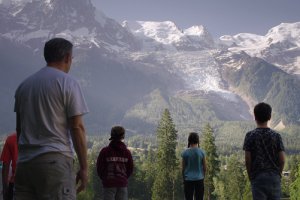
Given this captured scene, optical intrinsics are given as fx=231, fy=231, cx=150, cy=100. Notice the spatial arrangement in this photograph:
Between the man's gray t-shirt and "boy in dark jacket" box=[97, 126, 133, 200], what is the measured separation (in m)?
2.57

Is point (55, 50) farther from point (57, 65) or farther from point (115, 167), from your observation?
point (115, 167)

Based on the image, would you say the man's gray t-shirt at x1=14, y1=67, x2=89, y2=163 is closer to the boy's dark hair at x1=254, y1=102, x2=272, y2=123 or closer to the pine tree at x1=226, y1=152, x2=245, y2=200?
the boy's dark hair at x1=254, y1=102, x2=272, y2=123

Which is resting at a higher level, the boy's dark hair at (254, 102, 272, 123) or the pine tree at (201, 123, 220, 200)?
the boy's dark hair at (254, 102, 272, 123)

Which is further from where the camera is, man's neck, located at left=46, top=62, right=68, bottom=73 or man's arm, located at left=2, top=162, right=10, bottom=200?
man's arm, located at left=2, top=162, right=10, bottom=200

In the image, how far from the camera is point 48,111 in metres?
2.97

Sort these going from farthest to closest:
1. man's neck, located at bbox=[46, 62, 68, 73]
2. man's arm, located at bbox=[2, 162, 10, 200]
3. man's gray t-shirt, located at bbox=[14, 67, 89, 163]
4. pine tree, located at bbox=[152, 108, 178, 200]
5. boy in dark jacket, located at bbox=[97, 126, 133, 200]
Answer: pine tree, located at bbox=[152, 108, 178, 200] < boy in dark jacket, located at bbox=[97, 126, 133, 200] < man's arm, located at bbox=[2, 162, 10, 200] < man's neck, located at bbox=[46, 62, 68, 73] < man's gray t-shirt, located at bbox=[14, 67, 89, 163]

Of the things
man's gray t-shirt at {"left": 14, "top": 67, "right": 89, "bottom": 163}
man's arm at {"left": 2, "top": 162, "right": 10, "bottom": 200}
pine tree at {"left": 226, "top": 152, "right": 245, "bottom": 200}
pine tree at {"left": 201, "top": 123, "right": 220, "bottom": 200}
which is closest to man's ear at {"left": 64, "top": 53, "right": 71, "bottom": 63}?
man's gray t-shirt at {"left": 14, "top": 67, "right": 89, "bottom": 163}

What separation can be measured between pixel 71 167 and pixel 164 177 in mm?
25593

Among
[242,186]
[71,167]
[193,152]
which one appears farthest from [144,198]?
[71,167]

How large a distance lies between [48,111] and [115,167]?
2.92 metres

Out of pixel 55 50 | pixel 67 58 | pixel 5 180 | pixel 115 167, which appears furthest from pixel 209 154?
pixel 55 50

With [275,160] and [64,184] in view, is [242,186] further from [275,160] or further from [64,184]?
[64,184]

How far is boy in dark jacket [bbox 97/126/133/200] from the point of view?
17.8 feet

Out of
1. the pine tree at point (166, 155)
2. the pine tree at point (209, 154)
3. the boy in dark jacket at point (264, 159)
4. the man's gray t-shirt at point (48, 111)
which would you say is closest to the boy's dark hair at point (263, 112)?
the boy in dark jacket at point (264, 159)
